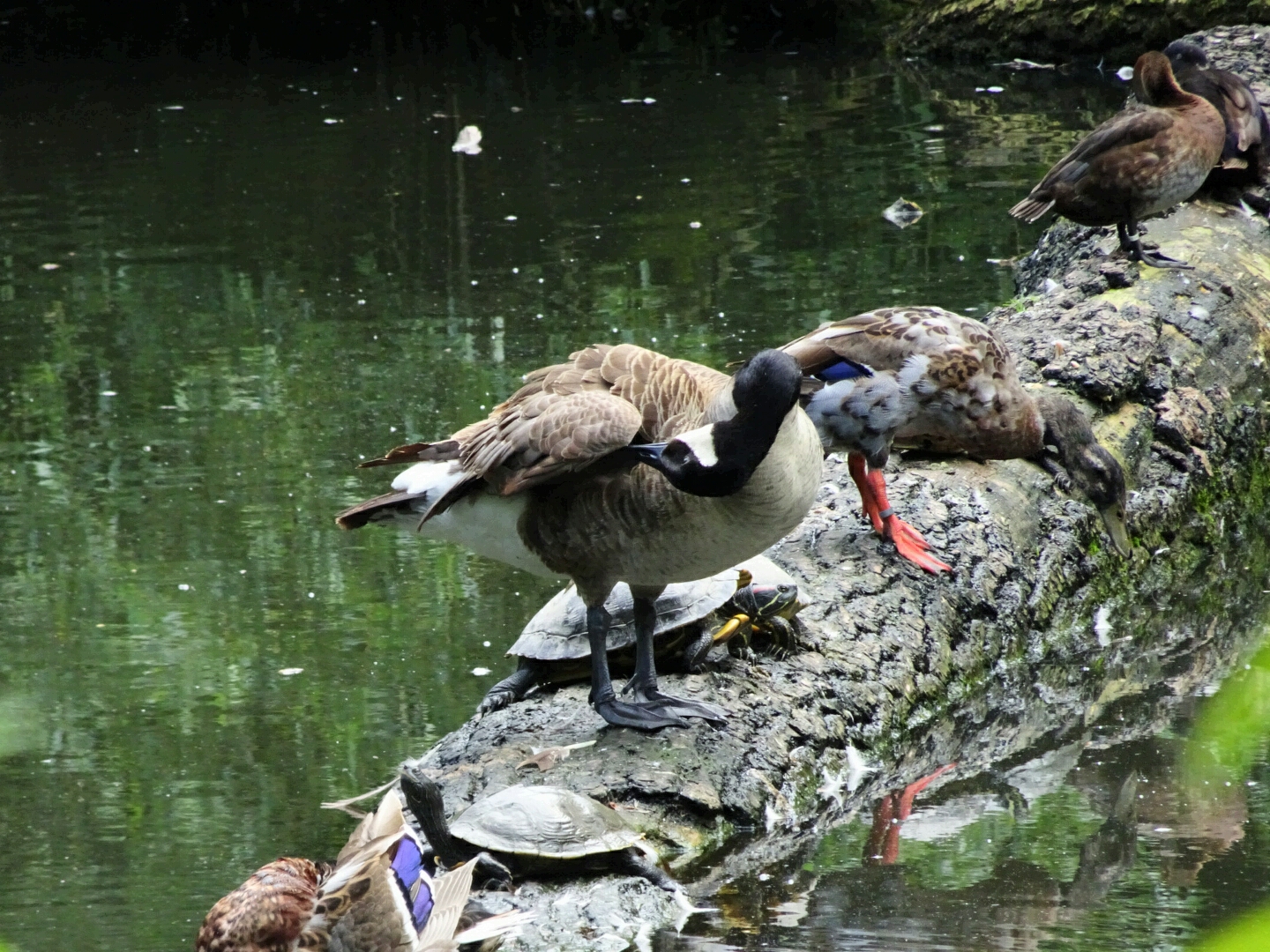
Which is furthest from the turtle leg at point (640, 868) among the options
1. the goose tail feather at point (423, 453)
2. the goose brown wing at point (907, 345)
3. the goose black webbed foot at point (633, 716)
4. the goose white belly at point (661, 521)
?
the goose brown wing at point (907, 345)

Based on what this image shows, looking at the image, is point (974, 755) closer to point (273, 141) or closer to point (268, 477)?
point (268, 477)

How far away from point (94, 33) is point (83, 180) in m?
7.44

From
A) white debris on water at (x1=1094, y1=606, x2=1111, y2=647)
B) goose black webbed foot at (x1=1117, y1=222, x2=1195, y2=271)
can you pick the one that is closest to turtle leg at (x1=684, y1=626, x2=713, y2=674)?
white debris on water at (x1=1094, y1=606, x2=1111, y2=647)

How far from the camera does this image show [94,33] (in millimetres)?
18812

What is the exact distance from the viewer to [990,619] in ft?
17.5

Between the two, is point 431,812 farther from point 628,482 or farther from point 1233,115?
point 1233,115

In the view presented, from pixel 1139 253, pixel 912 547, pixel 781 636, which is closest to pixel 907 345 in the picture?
pixel 912 547

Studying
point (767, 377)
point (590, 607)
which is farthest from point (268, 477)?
point (767, 377)

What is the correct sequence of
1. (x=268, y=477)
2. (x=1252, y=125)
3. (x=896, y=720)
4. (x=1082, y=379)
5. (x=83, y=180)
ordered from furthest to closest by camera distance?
1. (x=83, y=180)
2. (x=1252, y=125)
3. (x=268, y=477)
4. (x=1082, y=379)
5. (x=896, y=720)

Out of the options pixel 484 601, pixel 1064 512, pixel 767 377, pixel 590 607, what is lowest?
pixel 484 601

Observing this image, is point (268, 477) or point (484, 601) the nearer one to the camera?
point (484, 601)

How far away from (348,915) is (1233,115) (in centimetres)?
648

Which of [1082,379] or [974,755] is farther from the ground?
[1082,379]

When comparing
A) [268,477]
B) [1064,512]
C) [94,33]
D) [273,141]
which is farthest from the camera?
[94,33]
